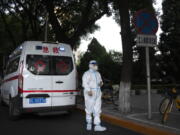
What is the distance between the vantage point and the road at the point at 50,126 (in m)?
6.20

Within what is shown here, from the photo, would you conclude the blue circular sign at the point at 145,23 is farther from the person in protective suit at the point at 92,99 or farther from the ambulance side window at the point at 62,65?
the ambulance side window at the point at 62,65

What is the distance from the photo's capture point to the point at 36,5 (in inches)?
744

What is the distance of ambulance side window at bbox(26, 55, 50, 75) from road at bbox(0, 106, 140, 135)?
Result: 148cm

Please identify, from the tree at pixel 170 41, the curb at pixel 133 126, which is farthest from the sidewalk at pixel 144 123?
the tree at pixel 170 41

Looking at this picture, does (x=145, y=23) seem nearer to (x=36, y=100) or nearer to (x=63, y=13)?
(x=36, y=100)

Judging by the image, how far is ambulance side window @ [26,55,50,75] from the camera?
751 centimetres

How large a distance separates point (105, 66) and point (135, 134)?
73.6ft

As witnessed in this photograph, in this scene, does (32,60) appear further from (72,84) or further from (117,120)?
(117,120)

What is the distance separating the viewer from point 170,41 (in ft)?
88.2

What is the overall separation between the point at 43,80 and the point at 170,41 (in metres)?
21.8

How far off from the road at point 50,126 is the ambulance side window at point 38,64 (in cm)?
148

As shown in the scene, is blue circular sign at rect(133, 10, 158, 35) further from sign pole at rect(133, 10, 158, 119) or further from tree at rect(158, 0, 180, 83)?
tree at rect(158, 0, 180, 83)

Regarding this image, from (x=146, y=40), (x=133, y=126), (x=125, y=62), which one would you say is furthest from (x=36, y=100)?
(x=146, y=40)

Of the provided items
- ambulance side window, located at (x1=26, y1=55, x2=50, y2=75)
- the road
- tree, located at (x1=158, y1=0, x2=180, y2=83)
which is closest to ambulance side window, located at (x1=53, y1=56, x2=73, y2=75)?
ambulance side window, located at (x1=26, y1=55, x2=50, y2=75)
